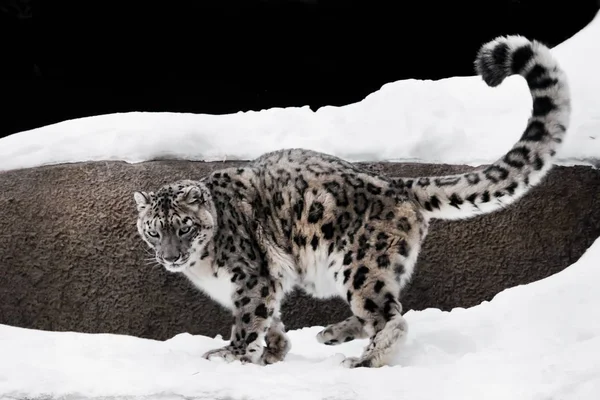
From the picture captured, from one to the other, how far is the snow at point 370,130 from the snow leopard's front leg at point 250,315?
44.6 inches

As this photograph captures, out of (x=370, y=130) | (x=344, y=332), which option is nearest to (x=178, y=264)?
(x=344, y=332)

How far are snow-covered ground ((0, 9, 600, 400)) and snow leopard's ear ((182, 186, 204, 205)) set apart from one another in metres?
0.54

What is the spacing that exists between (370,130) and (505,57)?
1292 millimetres

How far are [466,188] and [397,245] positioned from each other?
32 cm

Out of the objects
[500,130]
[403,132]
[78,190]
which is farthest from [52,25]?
[500,130]

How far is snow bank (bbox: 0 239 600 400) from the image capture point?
290cm

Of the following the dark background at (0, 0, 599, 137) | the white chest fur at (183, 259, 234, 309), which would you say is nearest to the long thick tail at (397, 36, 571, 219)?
the white chest fur at (183, 259, 234, 309)

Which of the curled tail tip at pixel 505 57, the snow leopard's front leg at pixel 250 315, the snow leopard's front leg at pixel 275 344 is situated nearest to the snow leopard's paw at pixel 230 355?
the snow leopard's front leg at pixel 250 315

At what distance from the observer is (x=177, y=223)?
11.9ft

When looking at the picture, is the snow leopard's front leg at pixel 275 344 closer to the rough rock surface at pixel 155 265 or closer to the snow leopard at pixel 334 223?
the snow leopard at pixel 334 223

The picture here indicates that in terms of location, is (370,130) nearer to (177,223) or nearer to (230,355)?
(177,223)

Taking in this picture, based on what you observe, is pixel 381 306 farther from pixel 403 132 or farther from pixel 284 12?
pixel 284 12

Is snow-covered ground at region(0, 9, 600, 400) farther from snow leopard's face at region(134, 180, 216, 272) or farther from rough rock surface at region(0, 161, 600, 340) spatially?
snow leopard's face at region(134, 180, 216, 272)

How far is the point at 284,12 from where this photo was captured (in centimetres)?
582
